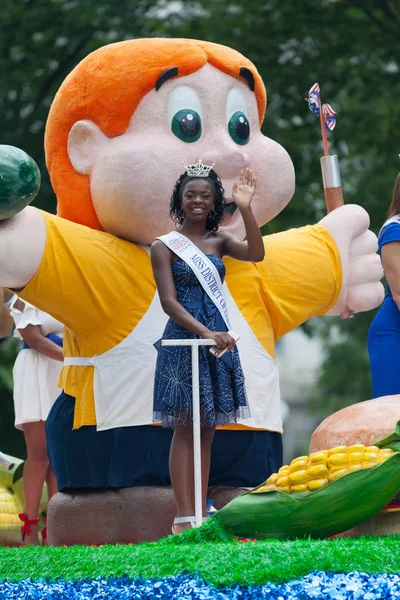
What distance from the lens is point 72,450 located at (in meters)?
5.86

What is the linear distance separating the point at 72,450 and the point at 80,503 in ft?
0.85

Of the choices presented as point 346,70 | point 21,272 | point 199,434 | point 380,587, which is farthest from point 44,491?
point 346,70

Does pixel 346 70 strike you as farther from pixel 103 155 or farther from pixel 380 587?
pixel 380 587

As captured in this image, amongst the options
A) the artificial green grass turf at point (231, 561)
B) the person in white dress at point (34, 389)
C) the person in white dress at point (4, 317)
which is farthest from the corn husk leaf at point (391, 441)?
the person in white dress at point (4, 317)

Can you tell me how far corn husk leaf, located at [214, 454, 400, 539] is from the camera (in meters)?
4.13

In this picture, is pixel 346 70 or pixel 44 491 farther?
pixel 346 70

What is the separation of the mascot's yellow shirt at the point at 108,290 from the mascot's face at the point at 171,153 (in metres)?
0.19

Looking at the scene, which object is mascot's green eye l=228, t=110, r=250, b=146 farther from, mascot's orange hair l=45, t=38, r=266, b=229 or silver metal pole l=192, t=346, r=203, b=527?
silver metal pole l=192, t=346, r=203, b=527

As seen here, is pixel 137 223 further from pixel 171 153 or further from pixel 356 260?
pixel 356 260

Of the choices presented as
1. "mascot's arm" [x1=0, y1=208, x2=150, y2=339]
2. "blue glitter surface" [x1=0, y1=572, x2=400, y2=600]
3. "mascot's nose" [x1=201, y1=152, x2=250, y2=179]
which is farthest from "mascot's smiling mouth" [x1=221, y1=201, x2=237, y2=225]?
"blue glitter surface" [x1=0, y1=572, x2=400, y2=600]

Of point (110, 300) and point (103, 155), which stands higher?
point (103, 155)

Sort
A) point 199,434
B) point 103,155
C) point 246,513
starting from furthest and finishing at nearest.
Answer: point 103,155 < point 199,434 < point 246,513

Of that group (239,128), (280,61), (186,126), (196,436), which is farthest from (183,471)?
(280,61)

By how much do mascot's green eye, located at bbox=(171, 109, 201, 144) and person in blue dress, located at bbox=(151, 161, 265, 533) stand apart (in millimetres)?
Result: 836
